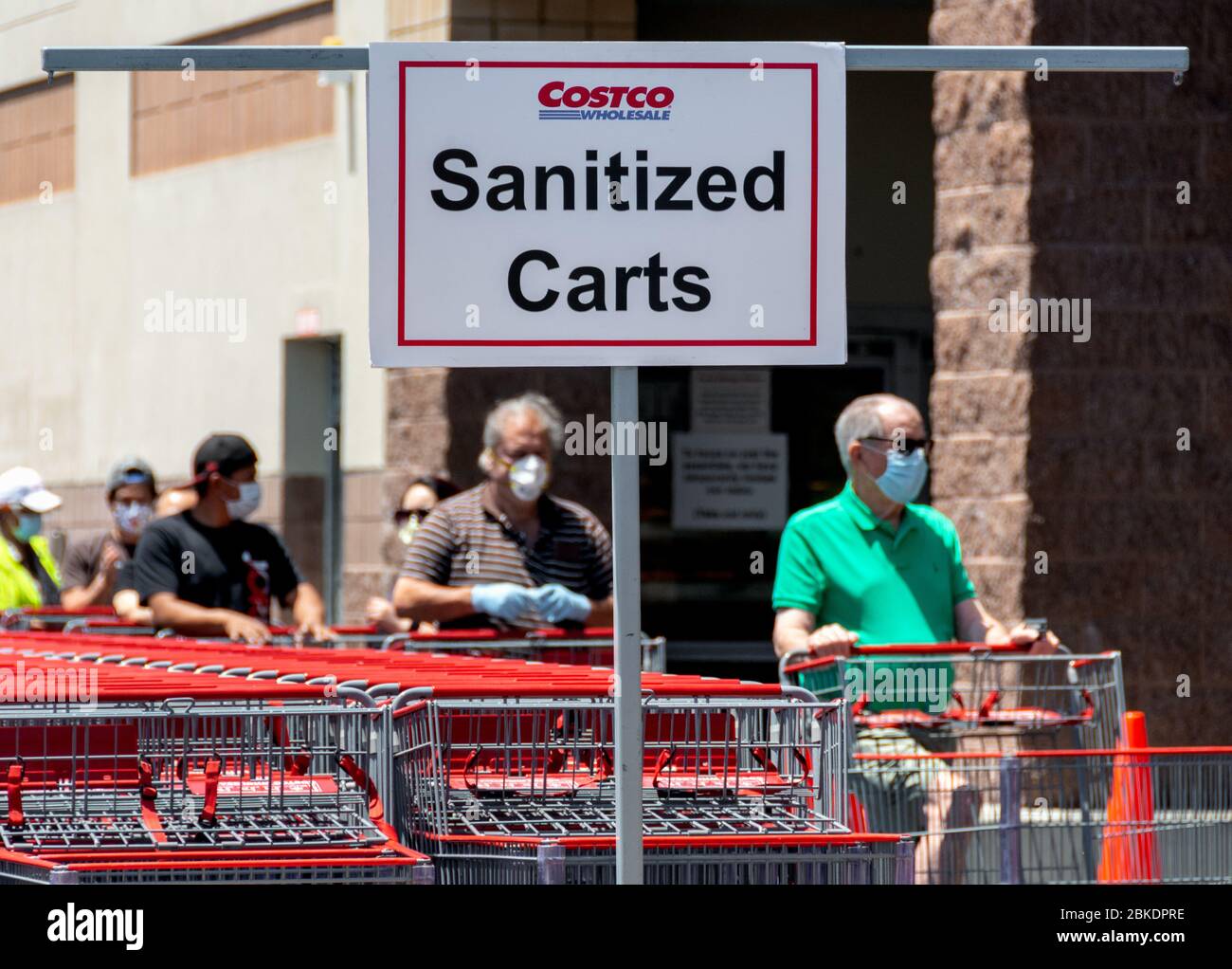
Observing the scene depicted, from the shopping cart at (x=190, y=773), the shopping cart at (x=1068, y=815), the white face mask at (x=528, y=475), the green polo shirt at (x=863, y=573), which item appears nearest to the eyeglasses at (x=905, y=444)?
the green polo shirt at (x=863, y=573)

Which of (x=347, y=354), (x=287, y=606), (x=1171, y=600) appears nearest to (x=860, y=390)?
(x=347, y=354)

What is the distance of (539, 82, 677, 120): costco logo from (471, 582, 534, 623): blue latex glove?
15.9 feet

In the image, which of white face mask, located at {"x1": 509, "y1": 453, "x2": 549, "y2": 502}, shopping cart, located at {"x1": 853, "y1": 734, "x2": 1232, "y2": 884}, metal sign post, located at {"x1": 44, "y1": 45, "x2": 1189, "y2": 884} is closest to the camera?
metal sign post, located at {"x1": 44, "y1": 45, "x2": 1189, "y2": 884}

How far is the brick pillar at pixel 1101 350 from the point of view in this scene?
10281 millimetres

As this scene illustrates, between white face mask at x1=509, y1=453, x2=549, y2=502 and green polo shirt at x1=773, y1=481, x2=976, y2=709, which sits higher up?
white face mask at x1=509, y1=453, x2=549, y2=502

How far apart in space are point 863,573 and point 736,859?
3.18 meters

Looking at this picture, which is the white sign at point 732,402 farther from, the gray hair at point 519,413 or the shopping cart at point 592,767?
the shopping cart at point 592,767

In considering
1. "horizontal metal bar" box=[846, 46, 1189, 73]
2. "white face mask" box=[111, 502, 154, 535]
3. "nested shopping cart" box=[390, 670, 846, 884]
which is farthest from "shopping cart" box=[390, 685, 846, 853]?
"white face mask" box=[111, 502, 154, 535]

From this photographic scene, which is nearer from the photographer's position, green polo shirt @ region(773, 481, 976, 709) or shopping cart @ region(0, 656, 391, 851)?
shopping cart @ region(0, 656, 391, 851)

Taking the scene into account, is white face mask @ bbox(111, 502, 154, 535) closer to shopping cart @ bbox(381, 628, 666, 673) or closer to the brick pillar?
shopping cart @ bbox(381, 628, 666, 673)

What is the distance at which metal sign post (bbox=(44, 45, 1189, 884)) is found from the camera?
400 cm

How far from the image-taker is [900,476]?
7516 mm

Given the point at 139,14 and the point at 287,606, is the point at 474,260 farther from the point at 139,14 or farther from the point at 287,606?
the point at 139,14
